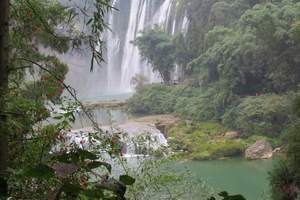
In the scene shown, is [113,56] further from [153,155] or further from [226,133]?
[153,155]

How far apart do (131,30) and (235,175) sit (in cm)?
2327

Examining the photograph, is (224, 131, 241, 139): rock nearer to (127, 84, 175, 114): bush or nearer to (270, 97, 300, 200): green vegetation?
(127, 84, 175, 114): bush

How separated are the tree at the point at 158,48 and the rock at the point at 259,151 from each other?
11982 mm

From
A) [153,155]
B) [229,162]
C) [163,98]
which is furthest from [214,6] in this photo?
[153,155]

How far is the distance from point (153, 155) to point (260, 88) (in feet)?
47.0

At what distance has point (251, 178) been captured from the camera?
41.3ft

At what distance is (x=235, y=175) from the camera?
13047 millimetres

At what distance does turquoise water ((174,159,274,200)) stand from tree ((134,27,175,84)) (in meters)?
12.6

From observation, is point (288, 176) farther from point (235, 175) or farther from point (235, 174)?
point (235, 174)

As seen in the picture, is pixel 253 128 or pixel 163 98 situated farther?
pixel 163 98

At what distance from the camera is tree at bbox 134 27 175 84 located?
2689 cm

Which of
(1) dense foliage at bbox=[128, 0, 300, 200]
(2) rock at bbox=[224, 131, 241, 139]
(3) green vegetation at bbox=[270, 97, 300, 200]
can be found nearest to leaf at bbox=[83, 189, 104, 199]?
(3) green vegetation at bbox=[270, 97, 300, 200]

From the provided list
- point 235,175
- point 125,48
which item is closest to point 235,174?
point 235,175

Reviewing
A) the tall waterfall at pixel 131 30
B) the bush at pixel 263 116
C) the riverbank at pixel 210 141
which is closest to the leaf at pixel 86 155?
the riverbank at pixel 210 141
